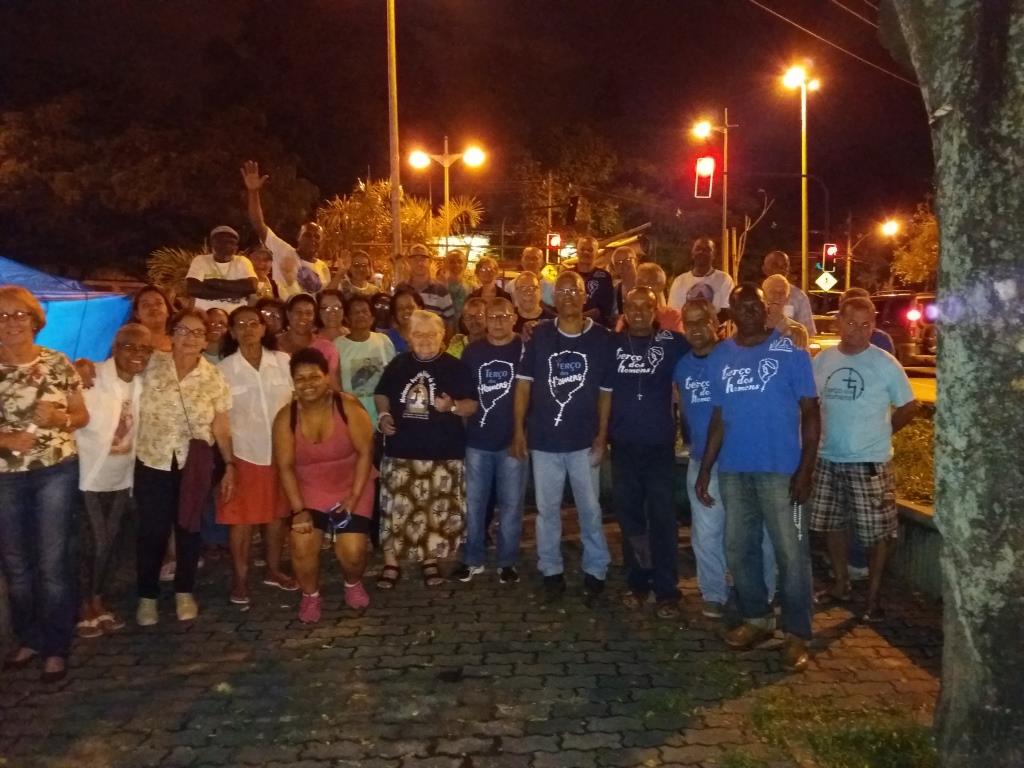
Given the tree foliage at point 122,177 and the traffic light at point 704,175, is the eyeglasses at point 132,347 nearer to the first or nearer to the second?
the traffic light at point 704,175

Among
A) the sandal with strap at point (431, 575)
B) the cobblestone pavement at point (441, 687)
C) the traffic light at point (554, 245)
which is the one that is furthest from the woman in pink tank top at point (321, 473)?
the traffic light at point (554, 245)

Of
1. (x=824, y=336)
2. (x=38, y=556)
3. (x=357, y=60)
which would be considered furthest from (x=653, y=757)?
(x=357, y=60)

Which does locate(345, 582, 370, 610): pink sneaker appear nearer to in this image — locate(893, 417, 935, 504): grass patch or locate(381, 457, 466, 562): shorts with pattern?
locate(381, 457, 466, 562): shorts with pattern

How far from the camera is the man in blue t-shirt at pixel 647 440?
5.79 meters

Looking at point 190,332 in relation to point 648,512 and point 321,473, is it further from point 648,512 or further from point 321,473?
point 648,512

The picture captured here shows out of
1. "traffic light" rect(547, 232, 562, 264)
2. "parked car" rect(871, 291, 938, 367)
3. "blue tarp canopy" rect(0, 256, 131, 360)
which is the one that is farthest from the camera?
"traffic light" rect(547, 232, 562, 264)

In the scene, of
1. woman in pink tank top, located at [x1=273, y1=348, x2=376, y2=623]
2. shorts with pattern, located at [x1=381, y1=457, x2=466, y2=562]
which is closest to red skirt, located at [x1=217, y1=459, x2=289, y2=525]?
woman in pink tank top, located at [x1=273, y1=348, x2=376, y2=623]

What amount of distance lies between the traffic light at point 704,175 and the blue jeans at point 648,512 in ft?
38.0

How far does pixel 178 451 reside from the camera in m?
5.57

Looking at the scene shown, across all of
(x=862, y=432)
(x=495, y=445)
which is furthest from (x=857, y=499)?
(x=495, y=445)

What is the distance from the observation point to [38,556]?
483 cm

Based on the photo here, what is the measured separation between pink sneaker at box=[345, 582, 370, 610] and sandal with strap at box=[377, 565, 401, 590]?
28 centimetres

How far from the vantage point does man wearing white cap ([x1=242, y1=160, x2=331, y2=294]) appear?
8508 millimetres

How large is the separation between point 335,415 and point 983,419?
3.84 m
